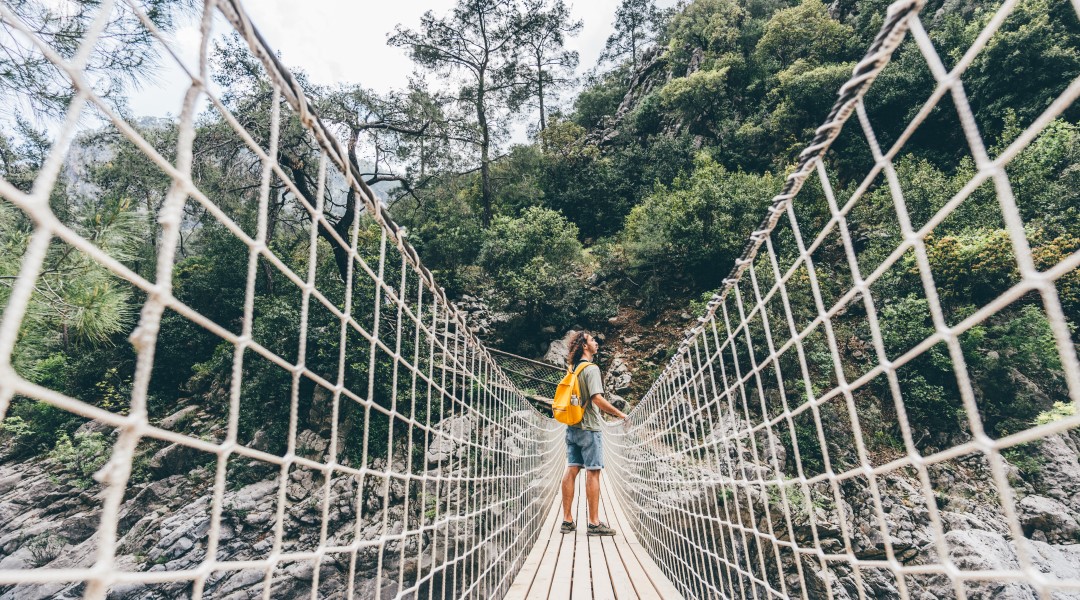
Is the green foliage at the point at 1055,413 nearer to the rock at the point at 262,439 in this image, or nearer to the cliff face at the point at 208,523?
the cliff face at the point at 208,523

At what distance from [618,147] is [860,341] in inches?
334

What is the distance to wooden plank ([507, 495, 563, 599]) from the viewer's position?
1528 mm

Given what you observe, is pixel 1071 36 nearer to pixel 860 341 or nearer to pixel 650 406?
pixel 860 341

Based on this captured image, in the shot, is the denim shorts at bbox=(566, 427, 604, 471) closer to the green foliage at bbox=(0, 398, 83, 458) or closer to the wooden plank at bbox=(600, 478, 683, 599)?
the wooden plank at bbox=(600, 478, 683, 599)

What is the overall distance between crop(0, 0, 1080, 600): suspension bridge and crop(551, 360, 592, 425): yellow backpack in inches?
10.8

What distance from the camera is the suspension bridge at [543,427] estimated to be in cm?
43

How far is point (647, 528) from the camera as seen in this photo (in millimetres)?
2186

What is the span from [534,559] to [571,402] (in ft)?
2.07

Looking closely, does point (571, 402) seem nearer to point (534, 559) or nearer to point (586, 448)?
point (586, 448)

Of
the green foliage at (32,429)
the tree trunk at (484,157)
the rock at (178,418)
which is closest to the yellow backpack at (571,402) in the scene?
the rock at (178,418)

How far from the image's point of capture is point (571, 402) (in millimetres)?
2088

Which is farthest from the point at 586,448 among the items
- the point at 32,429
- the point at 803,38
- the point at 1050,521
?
the point at 803,38

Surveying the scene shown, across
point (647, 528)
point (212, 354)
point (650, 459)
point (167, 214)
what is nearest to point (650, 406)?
point (650, 459)

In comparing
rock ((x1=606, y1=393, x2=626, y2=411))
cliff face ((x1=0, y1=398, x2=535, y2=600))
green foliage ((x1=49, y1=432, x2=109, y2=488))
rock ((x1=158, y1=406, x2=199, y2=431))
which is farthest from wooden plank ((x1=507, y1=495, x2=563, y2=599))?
green foliage ((x1=49, y1=432, x2=109, y2=488))
